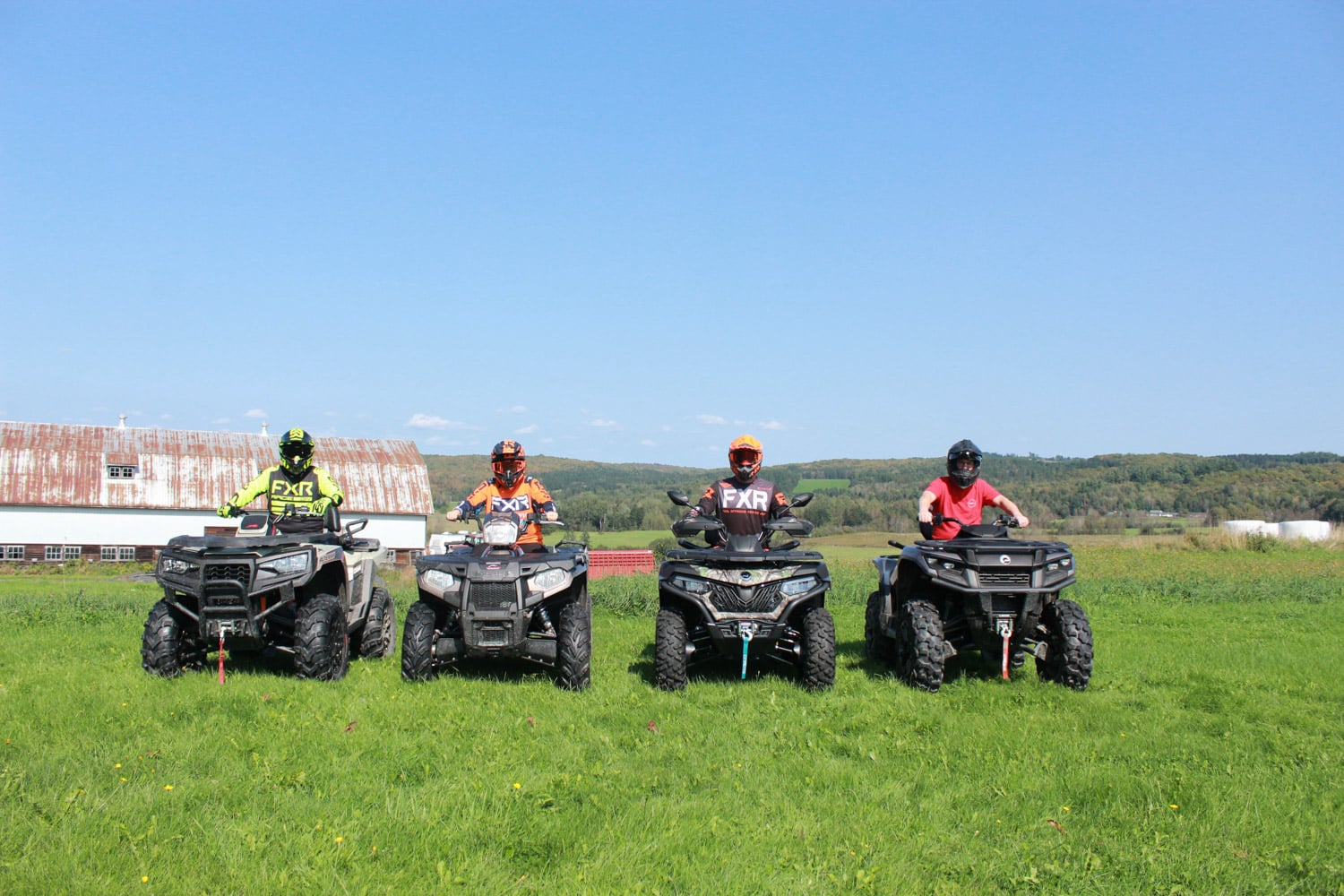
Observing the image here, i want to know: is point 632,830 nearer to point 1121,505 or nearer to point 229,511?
point 229,511

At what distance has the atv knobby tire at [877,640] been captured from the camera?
10.4m

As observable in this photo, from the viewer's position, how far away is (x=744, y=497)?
32.6ft

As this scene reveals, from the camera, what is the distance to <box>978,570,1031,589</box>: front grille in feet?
29.1

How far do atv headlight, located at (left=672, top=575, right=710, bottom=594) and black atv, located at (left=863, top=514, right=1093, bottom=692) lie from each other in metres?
1.82

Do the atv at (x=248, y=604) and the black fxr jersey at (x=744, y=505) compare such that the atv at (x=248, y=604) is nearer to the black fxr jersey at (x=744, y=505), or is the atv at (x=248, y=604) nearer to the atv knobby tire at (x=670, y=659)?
the atv knobby tire at (x=670, y=659)

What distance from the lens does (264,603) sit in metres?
8.95

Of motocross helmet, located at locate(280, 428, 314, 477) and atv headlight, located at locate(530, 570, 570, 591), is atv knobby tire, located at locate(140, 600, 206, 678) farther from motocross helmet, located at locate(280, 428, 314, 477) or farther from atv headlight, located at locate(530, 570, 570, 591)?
atv headlight, located at locate(530, 570, 570, 591)

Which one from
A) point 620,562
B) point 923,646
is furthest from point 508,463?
point 620,562

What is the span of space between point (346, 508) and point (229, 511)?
37.6m

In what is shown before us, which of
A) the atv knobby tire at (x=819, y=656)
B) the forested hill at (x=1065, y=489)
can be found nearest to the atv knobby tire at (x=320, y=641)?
the atv knobby tire at (x=819, y=656)

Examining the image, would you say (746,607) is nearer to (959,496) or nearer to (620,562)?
(959,496)

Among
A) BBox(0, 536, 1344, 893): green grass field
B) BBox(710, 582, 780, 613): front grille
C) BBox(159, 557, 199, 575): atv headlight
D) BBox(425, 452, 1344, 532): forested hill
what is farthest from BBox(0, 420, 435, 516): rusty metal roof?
A: BBox(710, 582, 780, 613): front grille

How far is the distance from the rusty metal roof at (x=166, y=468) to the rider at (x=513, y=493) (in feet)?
120

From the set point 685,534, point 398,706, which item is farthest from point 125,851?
point 685,534
